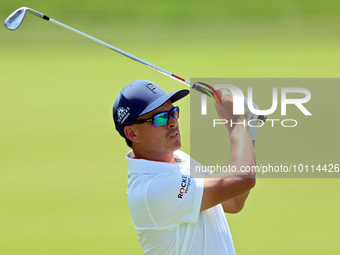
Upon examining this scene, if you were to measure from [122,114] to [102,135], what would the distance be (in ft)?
22.9

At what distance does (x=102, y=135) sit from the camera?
9812 millimetres

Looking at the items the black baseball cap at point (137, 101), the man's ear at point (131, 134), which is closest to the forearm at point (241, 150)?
the black baseball cap at point (137, 101)

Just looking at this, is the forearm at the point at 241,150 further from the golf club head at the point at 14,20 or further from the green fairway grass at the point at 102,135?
the green fairway grass at the point at 102,135

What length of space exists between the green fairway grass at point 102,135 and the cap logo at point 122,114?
3.41 m

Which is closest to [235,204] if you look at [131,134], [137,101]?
[131,134]

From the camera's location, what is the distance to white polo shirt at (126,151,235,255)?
271 cm

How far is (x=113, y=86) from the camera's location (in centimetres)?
1259

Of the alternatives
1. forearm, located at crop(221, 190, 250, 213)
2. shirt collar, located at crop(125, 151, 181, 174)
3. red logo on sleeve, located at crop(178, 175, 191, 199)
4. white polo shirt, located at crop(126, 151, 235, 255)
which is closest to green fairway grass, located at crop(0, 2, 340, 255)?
forearm, located at crop(221, 190, 250, 213)

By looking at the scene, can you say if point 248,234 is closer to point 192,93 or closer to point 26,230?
point 26,230

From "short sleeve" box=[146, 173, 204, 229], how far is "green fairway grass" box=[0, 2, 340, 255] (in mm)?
3404

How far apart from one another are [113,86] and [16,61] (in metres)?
4.34

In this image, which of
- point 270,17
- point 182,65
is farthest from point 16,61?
point 270,17

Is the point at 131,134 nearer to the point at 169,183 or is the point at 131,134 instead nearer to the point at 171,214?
the point at 169,183

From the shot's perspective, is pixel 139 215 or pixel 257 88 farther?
pixel 257 88
